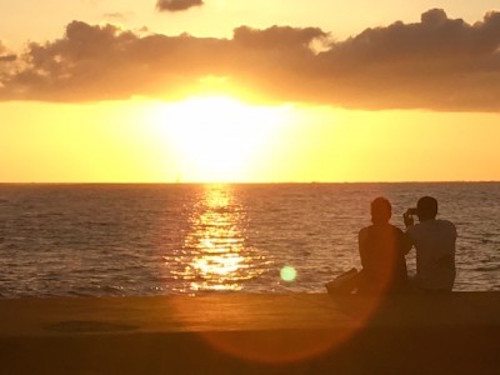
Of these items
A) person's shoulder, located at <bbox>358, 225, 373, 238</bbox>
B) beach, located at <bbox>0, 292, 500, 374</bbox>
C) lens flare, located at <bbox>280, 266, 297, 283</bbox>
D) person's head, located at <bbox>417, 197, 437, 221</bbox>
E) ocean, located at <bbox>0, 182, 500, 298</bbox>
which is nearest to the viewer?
beach, located at <bbox>0, 292, 500, 374</bbox>

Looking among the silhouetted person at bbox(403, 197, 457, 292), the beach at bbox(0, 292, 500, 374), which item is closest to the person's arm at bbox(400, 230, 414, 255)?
the silhouetted person at bbox(403, 197, 457, 292)

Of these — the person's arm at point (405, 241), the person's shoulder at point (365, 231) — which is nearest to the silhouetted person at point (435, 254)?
the person's arm at point (405, 241)

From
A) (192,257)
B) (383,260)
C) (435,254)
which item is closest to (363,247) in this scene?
(383,260)

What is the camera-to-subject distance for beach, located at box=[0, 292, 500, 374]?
7.05 metres

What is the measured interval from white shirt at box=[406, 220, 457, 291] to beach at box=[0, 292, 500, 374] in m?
2.01

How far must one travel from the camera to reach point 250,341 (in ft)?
24.0

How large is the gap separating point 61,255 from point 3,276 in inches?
480

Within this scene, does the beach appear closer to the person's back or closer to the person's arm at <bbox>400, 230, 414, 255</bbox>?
the person's back

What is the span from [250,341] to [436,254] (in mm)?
3848

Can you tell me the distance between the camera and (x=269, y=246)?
222 ft

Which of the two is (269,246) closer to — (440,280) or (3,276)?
(3,276)

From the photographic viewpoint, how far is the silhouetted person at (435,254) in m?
10.6

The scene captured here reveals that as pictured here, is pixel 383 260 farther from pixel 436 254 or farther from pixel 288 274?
pixel 288 274

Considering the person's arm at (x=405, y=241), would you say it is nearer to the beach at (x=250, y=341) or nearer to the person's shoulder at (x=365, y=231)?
the person's shoulder at (x=365, y=231)
